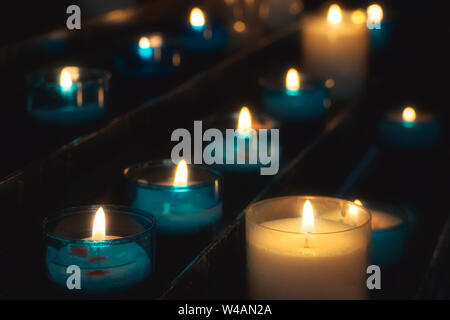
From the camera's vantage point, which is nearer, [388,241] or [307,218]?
[307,218]

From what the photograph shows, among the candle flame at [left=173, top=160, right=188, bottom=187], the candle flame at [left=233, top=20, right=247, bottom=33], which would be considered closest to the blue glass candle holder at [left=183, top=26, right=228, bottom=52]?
the candle flame at [left=233, top=20, right=247, bottom=33]

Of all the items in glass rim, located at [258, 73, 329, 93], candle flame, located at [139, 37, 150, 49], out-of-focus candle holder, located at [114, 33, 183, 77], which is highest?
candle flame, located at [139, 37, 150, 49]

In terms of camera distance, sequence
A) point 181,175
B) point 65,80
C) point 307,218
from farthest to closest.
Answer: point 65,80 → point 181,175 → point 307,218

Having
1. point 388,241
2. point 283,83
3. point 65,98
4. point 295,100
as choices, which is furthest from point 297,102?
point 65,98

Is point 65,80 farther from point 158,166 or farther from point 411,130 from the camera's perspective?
point 411,130

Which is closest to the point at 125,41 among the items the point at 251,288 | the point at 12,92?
the point at 12,92

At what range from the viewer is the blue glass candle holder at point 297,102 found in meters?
1.74

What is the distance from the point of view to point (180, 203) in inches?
46.3

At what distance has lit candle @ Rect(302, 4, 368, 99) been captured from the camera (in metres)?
2.07

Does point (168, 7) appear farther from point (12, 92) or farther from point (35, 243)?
point (35, 243)

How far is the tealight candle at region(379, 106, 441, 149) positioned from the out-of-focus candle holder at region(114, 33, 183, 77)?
61 centimetres

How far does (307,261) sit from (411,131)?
104cm

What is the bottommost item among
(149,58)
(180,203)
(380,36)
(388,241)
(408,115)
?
(388,241)

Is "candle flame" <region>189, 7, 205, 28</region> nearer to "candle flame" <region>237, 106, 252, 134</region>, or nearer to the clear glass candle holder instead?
"candle flame" <region>237, 106, 252, 134</region>
